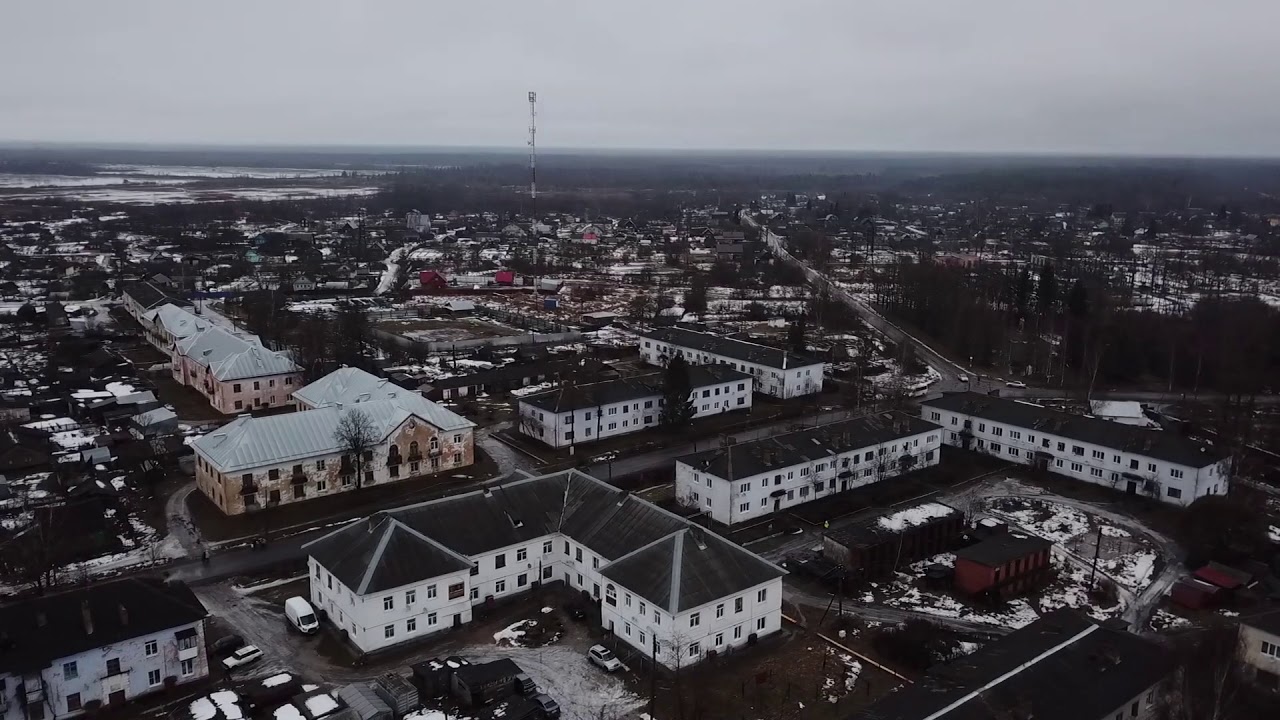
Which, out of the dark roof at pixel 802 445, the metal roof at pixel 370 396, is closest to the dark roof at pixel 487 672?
the dark roof at pixel 802 445

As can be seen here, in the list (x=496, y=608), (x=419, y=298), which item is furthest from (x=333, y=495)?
(x=419, y=298)

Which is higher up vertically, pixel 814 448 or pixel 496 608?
pixel 814 448

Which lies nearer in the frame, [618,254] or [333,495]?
[333,495]

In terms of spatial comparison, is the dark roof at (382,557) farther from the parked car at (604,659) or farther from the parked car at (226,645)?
the parked car at (604,659)

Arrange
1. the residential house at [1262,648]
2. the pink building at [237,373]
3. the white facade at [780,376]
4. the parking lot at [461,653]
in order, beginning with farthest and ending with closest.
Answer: the white facade at [780,376]
the pink building at [237,373]
the parking lot at [461,653]
the residential house at [1262,648]

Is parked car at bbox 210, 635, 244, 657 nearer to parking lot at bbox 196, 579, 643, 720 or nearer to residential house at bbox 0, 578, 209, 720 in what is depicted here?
parking lot at bbox 196, 579, 643, 720

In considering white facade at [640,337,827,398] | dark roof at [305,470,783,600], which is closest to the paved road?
white facade at [640,337,827,398]

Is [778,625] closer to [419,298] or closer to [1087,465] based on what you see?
[1087,465]
